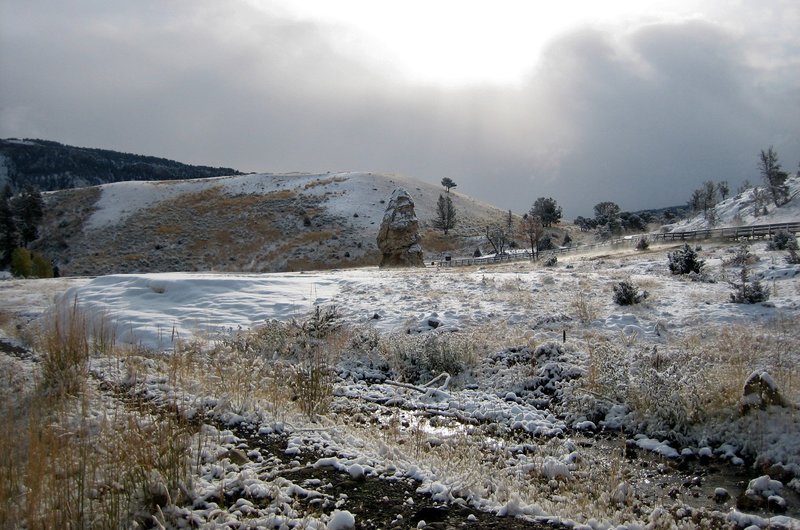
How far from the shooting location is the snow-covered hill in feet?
162

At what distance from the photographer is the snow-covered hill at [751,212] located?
162 feet

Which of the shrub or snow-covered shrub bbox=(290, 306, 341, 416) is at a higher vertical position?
the shrub

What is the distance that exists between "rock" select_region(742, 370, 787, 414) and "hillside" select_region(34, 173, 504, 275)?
4801cm

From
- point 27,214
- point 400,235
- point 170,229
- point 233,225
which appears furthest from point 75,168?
point 400,235

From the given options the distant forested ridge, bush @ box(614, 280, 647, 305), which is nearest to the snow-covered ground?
bush @ box(614, 280, 647, 305)

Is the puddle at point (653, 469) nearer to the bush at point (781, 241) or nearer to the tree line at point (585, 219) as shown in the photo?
the bush at point (781, 241)

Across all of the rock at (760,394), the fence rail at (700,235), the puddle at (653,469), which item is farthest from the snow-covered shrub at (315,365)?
the fence rail at (700,235)

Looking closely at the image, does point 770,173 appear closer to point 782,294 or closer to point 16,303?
point 782,294

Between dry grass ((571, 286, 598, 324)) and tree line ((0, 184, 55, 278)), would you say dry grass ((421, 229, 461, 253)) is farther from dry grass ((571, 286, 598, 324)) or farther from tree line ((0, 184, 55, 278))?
dry grass ((571, 286, 598, 324))

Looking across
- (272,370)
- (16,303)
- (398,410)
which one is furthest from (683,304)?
(16,303)

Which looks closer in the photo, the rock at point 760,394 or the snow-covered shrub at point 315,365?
the rock at point 760,394

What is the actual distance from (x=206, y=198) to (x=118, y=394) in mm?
75225

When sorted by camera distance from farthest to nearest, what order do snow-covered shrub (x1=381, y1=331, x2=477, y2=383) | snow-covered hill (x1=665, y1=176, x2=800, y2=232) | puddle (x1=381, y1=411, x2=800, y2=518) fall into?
snow-covered hill (x1=665, y1=176, x2=800, y2=232) < snow-covered shrub (x1=381, y1=331, x2=477, y2=383) < puddle (x1=381, y1=411, x2=800, y2=518)

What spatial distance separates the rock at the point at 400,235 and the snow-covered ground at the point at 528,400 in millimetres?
19246
